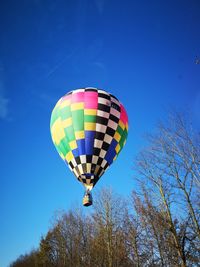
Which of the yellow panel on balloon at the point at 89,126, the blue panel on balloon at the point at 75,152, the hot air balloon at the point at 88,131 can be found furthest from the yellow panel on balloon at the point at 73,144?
the yellow panel on balloon at the point at 89,126

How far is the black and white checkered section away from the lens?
12.1 m

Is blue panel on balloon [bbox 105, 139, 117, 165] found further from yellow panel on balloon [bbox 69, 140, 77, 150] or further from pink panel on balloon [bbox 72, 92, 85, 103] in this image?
pink panel on balloon [bbox 72, 92, 85, 103]

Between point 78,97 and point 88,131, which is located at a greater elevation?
point 78,97

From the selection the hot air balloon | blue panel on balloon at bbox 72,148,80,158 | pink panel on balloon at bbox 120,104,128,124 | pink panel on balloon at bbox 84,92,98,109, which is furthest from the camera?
pink panel on balloon at bbox 120,104,128,124

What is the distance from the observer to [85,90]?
554 inches

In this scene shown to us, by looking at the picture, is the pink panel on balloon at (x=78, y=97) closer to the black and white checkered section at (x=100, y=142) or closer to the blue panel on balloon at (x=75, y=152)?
the black and white checkered section at (x=100, y=142)

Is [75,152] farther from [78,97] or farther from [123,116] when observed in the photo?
[123,116]

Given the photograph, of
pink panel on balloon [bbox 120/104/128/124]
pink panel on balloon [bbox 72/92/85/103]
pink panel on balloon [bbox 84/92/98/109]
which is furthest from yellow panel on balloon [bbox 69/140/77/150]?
pink panel on balloon [bbox 120/104/128/124]

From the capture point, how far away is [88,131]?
1281 cm

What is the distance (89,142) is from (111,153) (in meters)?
1.38

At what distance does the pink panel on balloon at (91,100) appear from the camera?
1335 cm

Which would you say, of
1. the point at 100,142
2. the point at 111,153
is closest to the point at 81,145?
the point at 100,142

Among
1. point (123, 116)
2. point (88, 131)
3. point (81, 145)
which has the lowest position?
point (81, 145)

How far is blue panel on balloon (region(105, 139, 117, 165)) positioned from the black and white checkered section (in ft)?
0.66
